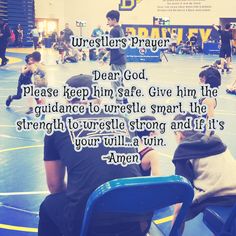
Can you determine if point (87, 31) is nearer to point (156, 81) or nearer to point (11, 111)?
point (156, 81)

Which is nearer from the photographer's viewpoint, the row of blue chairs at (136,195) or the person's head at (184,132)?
the row of blue chairs at (136,195)

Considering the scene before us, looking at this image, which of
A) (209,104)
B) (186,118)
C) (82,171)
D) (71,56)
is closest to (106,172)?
(82,171)

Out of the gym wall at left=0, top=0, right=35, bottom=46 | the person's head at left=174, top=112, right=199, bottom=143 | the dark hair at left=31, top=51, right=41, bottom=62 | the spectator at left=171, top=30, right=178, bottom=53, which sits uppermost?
the gym wall at left=0, top=0, right=35, bottom=46

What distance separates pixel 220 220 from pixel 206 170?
0.33 m

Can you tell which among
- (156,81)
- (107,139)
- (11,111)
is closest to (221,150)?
(107,139)

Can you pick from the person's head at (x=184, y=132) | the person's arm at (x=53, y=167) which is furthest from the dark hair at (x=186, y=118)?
the person's arm at (x=53, y=167)

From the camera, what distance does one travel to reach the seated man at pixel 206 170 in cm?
273

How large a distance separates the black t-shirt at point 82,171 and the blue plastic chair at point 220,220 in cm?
62

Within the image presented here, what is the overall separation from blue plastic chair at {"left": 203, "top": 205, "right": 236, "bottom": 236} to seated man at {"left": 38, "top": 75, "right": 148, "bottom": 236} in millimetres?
527

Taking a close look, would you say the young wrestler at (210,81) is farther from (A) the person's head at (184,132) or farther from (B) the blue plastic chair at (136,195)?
(B) the blue plastic chair at (136,195)

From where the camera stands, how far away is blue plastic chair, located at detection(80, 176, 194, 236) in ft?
5.77

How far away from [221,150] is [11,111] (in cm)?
579

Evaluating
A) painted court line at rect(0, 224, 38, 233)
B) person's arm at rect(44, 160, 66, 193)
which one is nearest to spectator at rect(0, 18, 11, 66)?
painted court line at rect(0, 224, 38, 233)

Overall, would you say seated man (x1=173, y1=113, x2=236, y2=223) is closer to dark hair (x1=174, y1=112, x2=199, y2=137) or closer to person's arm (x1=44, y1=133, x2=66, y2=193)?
dark hair (x1=174, y1=112, x2=199, y2=137)
